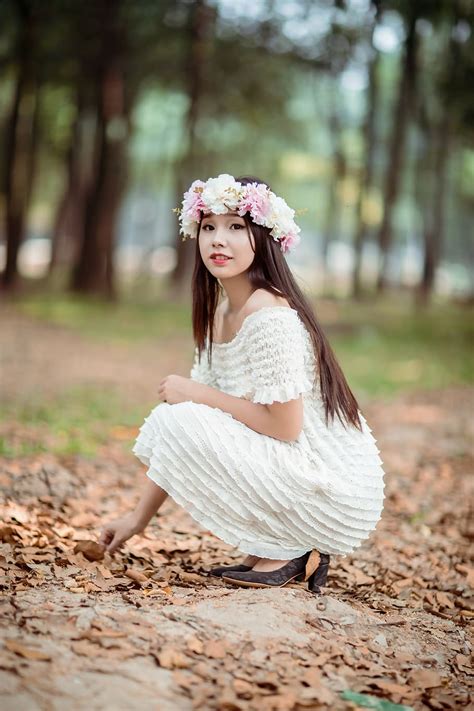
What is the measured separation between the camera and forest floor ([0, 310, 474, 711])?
2768 millimetres

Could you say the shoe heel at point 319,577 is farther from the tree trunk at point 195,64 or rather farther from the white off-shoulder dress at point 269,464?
the tree trunk at point 195,64

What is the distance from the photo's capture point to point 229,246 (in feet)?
12.4

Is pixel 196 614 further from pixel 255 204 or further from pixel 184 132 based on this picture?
pixel 184 132

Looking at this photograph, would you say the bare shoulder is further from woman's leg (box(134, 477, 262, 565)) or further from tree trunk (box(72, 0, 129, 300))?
tree trunk (box(72, 0, 129, 300))

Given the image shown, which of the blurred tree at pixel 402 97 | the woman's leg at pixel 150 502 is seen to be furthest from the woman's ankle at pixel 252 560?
the blurred tree at pixel 402 97

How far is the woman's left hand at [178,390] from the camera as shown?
3.81m

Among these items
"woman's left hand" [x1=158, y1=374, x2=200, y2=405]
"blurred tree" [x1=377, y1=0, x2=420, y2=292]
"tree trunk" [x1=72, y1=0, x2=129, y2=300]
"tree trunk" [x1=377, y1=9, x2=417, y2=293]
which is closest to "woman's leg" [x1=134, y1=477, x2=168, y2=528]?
"woman's left hand" [x1=158, y1=374, x2=200, y2=405]

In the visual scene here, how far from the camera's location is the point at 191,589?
3672 millimetres

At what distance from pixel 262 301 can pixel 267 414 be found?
48 centimetres

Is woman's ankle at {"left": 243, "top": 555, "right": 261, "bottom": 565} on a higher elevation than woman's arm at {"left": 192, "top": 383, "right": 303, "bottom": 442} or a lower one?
lower

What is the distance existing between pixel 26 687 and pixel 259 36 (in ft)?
64.0

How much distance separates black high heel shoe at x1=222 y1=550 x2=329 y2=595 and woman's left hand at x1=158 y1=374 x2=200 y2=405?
0.77 meters

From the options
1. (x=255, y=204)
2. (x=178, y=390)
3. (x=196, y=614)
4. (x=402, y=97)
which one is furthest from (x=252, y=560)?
(x=402, y=97)

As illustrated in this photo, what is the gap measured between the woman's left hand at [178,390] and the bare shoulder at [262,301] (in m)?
0.40
